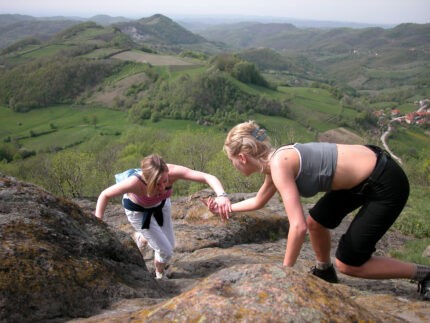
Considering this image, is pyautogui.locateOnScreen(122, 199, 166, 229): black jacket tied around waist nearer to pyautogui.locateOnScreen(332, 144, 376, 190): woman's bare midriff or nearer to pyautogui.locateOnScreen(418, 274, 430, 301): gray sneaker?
pyautogui.locateOnScreen(332, 144, 376, 190): woman's bare midriff

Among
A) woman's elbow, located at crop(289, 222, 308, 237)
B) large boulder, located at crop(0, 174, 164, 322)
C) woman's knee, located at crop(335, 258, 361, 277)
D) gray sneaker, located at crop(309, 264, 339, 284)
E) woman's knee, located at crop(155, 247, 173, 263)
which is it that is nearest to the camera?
large boulder, located at crop(0, 174, 164, 322)

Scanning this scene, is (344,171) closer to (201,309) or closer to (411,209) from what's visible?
(201,309)

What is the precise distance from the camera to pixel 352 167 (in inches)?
176

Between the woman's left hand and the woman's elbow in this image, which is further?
the woman's left hand

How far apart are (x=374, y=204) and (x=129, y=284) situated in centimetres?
310

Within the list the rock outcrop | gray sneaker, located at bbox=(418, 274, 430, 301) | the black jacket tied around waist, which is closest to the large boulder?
the rock outcrop

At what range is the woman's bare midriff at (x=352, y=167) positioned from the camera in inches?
175

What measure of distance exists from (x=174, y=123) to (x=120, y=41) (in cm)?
11388

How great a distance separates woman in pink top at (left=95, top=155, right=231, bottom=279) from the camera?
575 centimetres

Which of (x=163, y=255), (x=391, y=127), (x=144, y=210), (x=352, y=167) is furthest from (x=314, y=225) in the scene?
(x=391, y=127)

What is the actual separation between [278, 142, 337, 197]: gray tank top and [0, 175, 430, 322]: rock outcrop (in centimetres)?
118

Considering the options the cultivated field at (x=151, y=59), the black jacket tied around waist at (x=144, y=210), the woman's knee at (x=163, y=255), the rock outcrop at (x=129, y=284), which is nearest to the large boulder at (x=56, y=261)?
the rock outcrop at (x=129, y=284)

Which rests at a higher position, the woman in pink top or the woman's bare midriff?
the woman's bare midriff

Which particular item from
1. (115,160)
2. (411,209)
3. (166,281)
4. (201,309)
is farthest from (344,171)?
(115,160)
